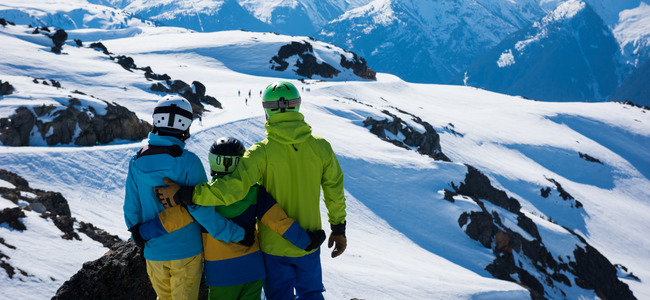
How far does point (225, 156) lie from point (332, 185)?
1.38 meters

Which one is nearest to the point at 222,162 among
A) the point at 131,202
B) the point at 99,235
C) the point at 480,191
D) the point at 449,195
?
the point at 131,202

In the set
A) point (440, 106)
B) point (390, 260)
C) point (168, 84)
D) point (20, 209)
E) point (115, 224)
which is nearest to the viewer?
point (20, 209)

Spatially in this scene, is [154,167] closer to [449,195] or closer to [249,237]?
[249,237]

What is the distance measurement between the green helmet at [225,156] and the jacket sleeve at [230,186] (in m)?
0.20

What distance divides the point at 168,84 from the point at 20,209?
36971mm

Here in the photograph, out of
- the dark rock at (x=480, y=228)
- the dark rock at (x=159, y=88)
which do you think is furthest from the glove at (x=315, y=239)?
the dark rock at (x=159, y=88)

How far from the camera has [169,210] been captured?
183 inches

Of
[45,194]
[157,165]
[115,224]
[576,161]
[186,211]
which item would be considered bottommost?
[576,161]

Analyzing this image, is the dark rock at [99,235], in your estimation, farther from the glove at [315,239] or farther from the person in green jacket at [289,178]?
the glove at [315,239]

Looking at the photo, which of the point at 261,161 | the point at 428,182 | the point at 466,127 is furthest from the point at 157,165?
the point at 466,127

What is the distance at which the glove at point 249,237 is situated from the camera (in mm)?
4832

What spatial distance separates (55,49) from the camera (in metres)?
51.2

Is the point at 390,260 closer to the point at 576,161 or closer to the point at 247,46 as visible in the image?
the point at 576,161

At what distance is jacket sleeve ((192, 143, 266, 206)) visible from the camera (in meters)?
4.46
